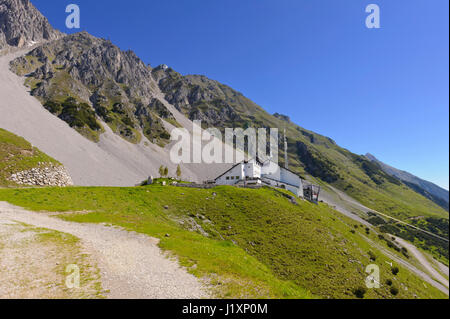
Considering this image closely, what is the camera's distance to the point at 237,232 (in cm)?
3153

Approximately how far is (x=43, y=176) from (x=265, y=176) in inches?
2677

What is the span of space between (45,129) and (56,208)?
450ft

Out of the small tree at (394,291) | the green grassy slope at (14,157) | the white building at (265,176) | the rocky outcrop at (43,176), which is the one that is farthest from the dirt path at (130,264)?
the white building at (265,176)

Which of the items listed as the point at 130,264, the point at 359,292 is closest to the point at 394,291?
the point at 359,292

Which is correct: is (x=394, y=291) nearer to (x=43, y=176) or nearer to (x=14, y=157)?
(x=43, y=176)

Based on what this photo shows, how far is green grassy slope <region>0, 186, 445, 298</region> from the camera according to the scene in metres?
20.5

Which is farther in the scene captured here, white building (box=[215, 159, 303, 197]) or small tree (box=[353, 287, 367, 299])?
white building (box=[215, 159, 303, 197])

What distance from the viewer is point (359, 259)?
111ft

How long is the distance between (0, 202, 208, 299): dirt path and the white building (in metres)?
53.5

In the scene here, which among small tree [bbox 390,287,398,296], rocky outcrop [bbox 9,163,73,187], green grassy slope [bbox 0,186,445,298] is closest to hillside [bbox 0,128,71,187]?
rocky outcrop [bbox 9,163,73,187]

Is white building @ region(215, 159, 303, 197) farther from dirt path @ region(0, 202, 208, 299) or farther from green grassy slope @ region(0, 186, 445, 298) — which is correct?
dirt path @ region(0, 202, 208, 299)

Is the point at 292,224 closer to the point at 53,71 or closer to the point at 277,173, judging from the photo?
the point at 277,173

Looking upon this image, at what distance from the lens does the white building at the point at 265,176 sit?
2869 inches

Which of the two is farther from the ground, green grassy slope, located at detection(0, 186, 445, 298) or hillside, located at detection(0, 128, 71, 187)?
hillside, located at detection(0, 128, 71, 187)
